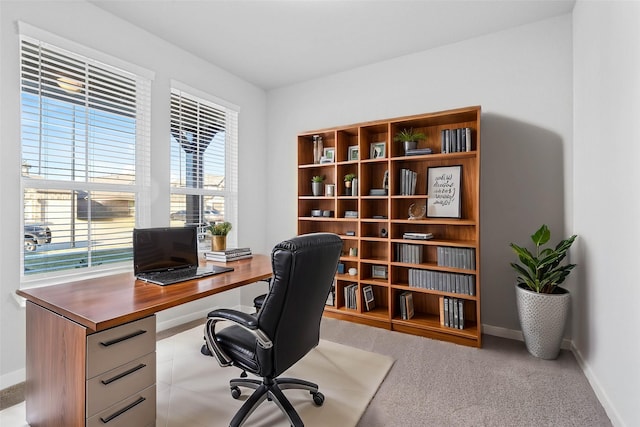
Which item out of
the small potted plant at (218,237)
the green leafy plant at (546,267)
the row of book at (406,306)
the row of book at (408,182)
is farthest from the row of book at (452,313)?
the small potted plant at (218,237)

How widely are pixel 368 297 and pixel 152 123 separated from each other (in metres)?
2.75

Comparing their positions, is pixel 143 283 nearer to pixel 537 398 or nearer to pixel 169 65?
pixel 169 65

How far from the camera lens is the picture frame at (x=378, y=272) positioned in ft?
10.6

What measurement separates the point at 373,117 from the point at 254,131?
5.28 ft

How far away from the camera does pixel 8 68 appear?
206 cm

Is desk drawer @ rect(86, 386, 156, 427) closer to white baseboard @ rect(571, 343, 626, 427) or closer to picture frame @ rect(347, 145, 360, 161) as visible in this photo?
white baseboard @ rect(571, 343, 626, 427)

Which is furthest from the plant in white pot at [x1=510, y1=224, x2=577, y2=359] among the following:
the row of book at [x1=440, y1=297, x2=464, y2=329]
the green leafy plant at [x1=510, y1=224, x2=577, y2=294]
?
the row of book at [x1=440, y1=297, x2=464, y2=329]

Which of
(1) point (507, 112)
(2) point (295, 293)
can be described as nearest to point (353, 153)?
(1) point (507, 112)

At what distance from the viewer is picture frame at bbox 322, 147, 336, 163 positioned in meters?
3.58

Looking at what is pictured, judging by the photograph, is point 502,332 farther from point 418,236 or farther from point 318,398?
point 318,398

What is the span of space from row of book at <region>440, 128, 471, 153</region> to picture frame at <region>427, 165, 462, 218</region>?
8.9 inches

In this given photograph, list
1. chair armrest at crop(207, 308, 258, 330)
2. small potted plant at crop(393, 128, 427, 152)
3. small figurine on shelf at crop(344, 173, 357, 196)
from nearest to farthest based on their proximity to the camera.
→ chair armrest at crop(207, 308, 258, 330) → small potted plant at crop(393, 128, 427, 152) → small figurine on shelf at crop(344, 173, 357, 196)

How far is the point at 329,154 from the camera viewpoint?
12.0ft

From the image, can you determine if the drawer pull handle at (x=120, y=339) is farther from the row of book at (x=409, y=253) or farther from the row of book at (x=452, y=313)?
the row of book at (x=452, y=313)
